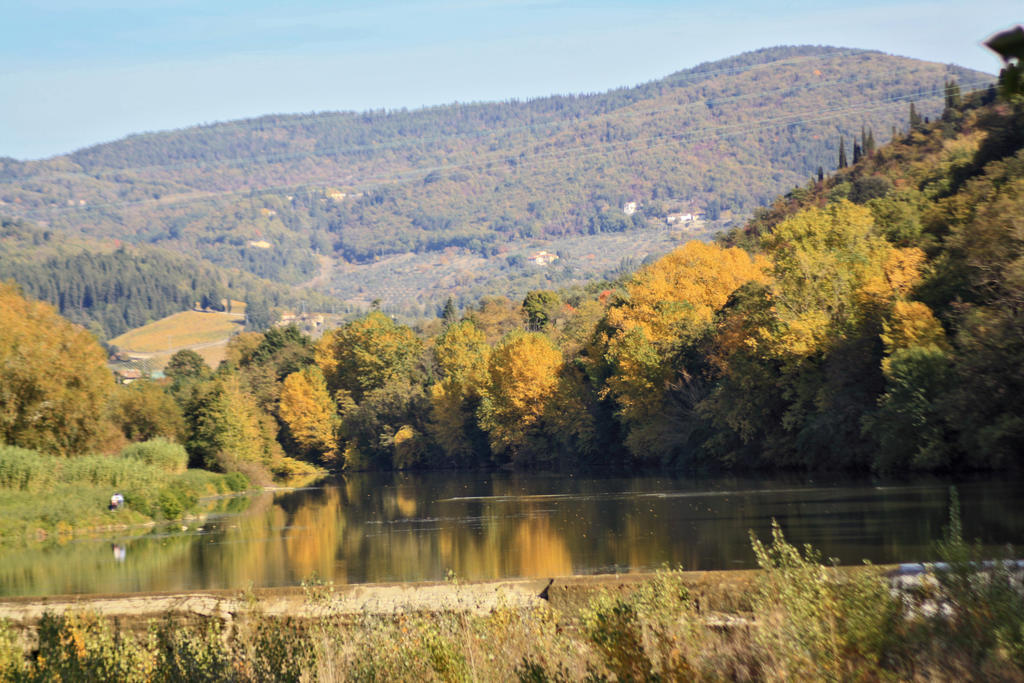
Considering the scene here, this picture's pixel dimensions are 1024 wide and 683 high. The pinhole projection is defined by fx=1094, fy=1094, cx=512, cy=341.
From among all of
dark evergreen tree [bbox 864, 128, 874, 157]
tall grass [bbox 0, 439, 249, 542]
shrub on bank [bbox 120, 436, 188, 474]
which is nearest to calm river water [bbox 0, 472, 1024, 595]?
tall grass [bbox 0, 439, 249, 542]

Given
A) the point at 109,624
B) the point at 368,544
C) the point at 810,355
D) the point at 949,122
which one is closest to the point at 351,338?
the point at 949,122

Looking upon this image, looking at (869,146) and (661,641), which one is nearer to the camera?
(661,641)

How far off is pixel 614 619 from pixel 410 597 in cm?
523

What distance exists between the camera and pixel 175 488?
159 ft

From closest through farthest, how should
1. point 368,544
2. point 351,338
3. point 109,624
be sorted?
point 109,624 < point 368,544 < point 351,338

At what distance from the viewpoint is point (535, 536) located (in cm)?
3303

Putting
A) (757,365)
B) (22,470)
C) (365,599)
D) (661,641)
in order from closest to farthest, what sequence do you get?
(661,641)
(365,599)
(22,470)
(757,365)

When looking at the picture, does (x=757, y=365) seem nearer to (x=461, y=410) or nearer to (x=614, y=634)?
(x=461, y=410)

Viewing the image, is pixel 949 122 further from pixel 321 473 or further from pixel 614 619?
pixel 614 619

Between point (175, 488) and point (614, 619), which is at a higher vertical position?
point (614, 619)

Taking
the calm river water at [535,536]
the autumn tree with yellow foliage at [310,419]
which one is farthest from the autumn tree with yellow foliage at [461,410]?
the calm river water at [535,536]

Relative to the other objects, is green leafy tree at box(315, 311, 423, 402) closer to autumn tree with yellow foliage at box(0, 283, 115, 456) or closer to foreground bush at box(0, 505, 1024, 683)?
autumn tree with yellow foliage at box(0, 283, 115, 456)

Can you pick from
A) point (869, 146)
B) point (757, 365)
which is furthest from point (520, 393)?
point (869, 146)

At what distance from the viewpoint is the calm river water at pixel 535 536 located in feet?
83.1
